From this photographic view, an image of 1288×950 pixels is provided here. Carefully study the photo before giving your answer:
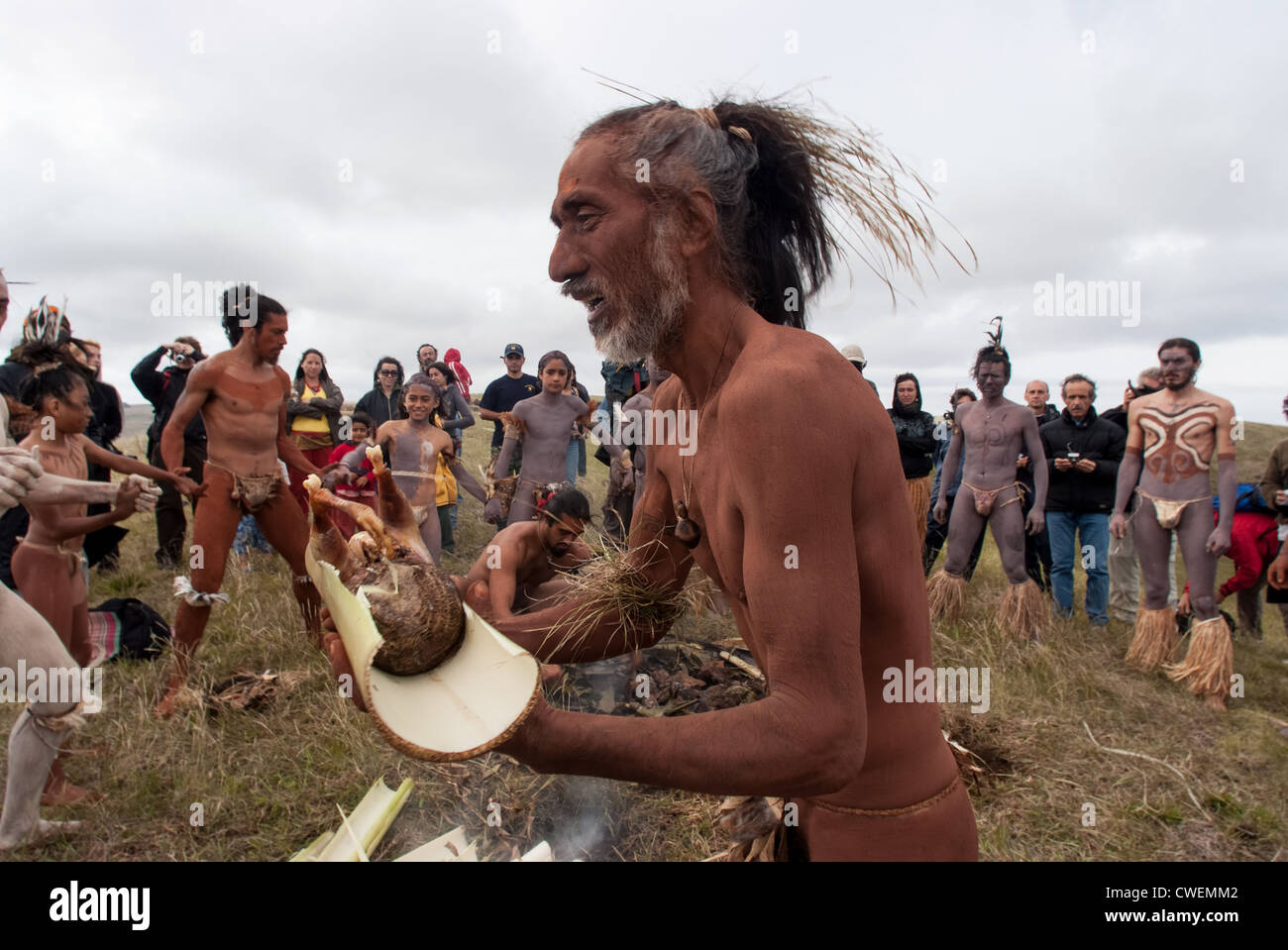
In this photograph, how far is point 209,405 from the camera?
17.3ft

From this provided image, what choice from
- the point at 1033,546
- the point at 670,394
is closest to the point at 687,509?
the point at 670,394

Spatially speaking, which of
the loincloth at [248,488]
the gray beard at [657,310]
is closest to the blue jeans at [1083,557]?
the gray beard at [657,310]

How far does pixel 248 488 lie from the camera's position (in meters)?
5.19

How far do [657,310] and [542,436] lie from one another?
5.62m

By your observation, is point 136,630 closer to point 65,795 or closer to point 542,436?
point 65,795

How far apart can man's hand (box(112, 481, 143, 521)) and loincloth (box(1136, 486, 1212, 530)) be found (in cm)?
697

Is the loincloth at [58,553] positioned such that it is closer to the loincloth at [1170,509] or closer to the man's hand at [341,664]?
the man's hand at [341,664]

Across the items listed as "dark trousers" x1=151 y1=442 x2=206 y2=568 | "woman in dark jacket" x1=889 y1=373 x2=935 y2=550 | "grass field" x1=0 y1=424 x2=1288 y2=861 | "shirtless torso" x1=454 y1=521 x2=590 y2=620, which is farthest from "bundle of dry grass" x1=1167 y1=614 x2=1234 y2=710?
"dark trousers" x1=151 y1=442 x2=206 y2=568

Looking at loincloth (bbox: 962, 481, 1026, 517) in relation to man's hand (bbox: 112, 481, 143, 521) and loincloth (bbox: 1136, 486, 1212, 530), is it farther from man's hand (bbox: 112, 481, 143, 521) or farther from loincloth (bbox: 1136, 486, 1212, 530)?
man's hand (bbox: 112, 481, 143, 521)

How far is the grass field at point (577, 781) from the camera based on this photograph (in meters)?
3.52

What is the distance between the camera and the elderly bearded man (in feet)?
3.89

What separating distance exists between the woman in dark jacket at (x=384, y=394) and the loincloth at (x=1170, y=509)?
7.71 metres

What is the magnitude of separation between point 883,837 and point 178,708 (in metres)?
4.50
